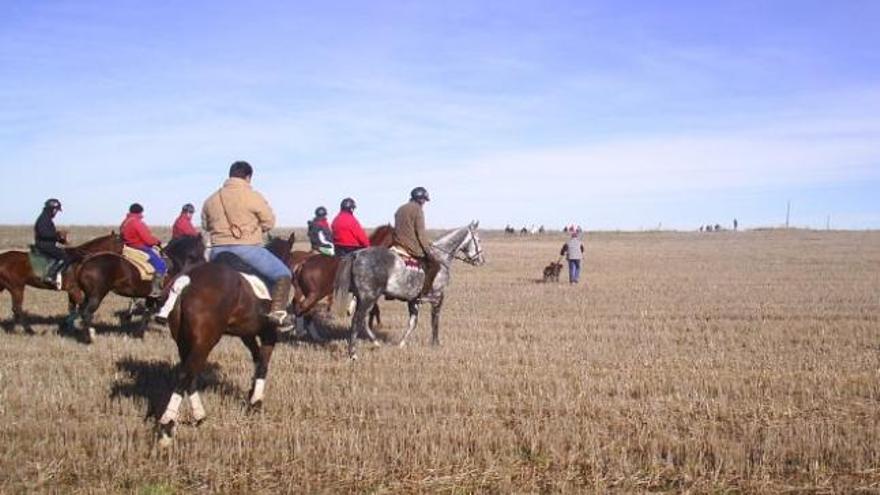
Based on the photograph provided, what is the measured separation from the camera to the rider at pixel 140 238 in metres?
13.9

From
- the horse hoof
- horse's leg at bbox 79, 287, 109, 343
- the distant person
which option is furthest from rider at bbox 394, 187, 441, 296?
the distant person

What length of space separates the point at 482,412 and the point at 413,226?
190 inches

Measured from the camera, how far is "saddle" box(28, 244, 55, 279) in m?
13.7

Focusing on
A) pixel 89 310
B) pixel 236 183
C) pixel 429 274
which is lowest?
pixel 89 310

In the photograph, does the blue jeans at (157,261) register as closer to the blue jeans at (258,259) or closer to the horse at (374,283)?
the horse at (374,283)

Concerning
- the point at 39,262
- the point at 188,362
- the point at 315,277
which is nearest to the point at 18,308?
the point at 39,262

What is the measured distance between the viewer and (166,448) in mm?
6680

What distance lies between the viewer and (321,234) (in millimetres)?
15125

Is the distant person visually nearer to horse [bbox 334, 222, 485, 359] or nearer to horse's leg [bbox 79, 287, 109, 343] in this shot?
horse [bbox 334, 222, 485, 359]

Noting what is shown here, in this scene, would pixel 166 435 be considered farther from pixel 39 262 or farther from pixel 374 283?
pixel 39 262

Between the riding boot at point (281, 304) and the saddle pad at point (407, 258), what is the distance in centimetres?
395

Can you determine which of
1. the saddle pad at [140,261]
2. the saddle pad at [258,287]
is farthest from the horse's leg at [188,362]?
the saddle pad at [140,261]

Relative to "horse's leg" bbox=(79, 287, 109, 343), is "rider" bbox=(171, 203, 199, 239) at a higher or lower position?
higher

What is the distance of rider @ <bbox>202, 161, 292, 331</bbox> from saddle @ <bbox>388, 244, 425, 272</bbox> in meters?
4.01
